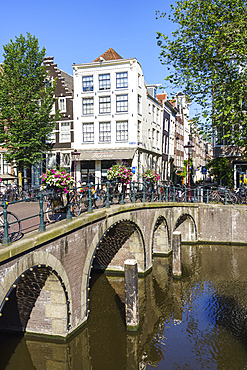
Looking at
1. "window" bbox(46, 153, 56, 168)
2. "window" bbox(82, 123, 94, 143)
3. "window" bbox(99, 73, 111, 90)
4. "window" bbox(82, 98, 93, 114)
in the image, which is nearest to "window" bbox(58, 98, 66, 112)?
"window" bbox(82, 98, 93, 114)

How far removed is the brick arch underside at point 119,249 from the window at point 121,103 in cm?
1491

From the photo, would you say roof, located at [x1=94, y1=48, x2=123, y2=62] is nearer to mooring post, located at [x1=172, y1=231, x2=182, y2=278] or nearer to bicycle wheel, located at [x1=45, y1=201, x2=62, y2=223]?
mooring post, located at [x1=172, y1=231, x2=182, y2=278]

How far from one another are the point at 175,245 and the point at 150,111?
1956 centimetres

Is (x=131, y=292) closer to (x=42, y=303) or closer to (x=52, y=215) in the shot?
(x=42, y=303)

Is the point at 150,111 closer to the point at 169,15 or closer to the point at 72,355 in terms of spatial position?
the point at 169,15

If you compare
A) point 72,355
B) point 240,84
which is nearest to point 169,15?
point 240,84

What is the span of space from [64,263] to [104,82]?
22078mm

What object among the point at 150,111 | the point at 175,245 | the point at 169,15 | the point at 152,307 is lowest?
the point at 152,307

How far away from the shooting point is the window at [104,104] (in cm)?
2778

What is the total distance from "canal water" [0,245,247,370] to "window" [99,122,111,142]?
594 inches

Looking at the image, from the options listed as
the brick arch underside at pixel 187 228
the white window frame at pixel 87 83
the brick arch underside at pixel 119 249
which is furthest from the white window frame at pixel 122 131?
the brick arch underside at pixel 119 249

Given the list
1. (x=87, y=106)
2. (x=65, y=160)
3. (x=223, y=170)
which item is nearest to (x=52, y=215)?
(x=65, y=160)

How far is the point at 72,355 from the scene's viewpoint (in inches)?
368

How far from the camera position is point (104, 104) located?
27.9 meters
